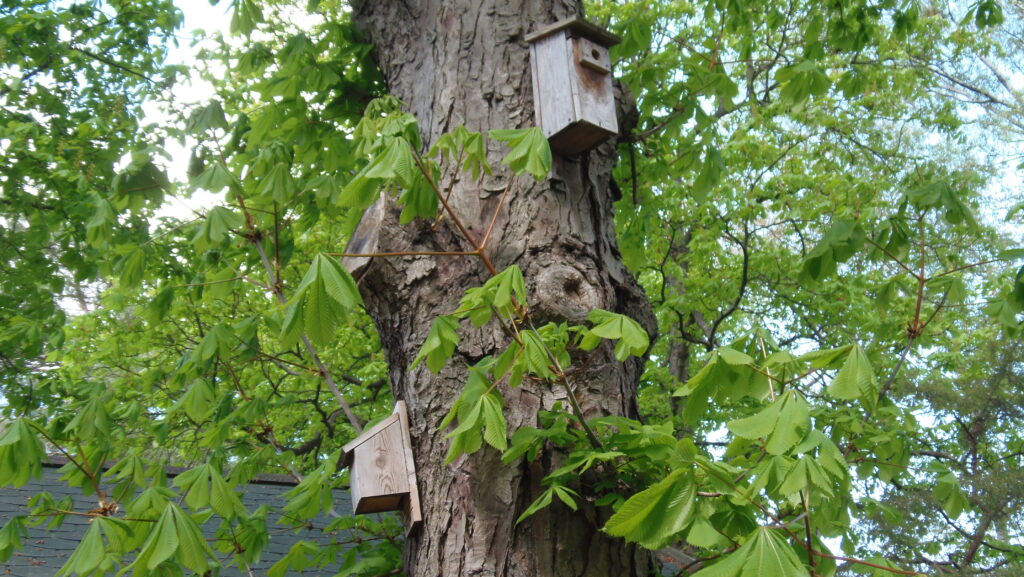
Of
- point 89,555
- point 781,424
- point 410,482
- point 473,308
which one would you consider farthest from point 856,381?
point 89,555

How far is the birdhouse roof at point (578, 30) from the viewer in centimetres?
252

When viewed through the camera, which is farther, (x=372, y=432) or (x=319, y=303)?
(x=372, y=432)

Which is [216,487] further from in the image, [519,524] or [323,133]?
[323,133]

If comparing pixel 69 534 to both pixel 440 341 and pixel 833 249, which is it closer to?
pixel 440 341

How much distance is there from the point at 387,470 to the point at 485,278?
0.57 metres

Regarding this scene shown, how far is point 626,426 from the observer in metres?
1.98

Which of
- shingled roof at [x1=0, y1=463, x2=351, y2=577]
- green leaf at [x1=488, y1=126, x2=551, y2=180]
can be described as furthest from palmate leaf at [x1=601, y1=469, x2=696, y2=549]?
shingled roof at [x1=0, y1=463, x2=351, y2=577]

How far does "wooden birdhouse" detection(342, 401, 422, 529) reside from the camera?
84.4 inches

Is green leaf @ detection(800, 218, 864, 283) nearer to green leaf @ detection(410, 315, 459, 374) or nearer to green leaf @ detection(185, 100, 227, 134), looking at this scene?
green leaf @ detection(410, 315, 459, 374)

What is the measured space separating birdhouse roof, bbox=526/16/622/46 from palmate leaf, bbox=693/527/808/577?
5.46ft

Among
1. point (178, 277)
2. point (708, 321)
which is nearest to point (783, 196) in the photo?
point (708, 321)

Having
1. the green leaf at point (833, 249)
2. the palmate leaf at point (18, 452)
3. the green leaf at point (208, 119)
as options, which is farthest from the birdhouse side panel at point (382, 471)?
the green leaf at point (833, 249)

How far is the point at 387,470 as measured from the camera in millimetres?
2150

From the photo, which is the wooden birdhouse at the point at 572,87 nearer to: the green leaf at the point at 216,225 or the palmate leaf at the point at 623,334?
the palmate leaf at the point at 623,334
